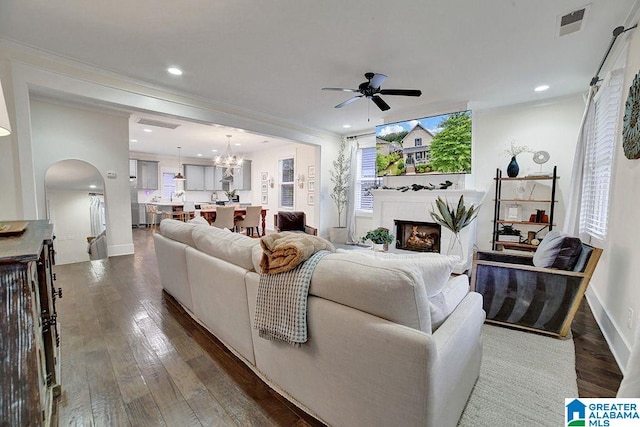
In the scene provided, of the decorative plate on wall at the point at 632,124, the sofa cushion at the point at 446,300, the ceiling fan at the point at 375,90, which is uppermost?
the ceiling fan at the point at 375,90

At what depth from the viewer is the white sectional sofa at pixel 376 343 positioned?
1.00 meters

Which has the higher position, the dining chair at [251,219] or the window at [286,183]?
the window at [286,183]

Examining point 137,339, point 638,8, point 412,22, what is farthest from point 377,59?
point 137,339

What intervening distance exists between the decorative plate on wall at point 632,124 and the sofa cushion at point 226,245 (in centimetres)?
275

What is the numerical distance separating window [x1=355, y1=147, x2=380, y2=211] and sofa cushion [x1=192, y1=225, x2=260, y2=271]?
4.72m

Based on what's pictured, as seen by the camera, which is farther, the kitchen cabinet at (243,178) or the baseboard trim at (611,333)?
the kitchen cabinet at (243,178)

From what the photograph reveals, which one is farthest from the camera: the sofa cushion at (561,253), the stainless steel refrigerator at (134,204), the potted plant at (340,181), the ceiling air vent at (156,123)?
the stainless steel refrigerator at (134,204)

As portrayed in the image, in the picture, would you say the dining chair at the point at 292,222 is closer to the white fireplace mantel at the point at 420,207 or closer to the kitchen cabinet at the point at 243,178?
the white fireplace mantel at the point at 420,207

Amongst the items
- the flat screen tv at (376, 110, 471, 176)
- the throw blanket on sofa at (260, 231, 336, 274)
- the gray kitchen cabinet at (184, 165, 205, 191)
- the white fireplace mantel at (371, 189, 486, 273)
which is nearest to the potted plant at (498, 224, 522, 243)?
the white fireplace mantel at (371, 189, 486, 273)

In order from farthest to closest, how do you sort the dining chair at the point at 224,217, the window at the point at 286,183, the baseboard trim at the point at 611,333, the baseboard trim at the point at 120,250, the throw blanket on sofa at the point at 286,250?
the window at the point at 286,183
the dining chair at the point at 224,217
the baseboard trim at the point at 120,250
the baseboard trim at the point at 611,333
the throw blanket on sofa at the point at 286,250

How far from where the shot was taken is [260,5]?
217 cm

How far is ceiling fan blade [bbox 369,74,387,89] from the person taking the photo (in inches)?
119

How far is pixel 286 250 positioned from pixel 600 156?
386 centimetres

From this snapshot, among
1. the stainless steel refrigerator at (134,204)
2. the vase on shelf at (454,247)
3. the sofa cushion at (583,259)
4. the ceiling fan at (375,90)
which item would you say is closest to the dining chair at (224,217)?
the ceiling fan at (375,90)
